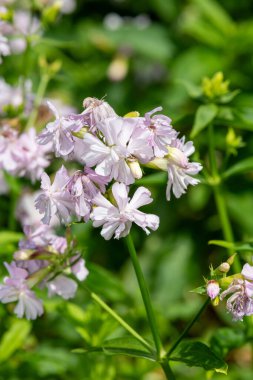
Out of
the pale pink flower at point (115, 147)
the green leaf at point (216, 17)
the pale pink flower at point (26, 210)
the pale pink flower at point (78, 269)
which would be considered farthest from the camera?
the green leaf at point (216, 17)

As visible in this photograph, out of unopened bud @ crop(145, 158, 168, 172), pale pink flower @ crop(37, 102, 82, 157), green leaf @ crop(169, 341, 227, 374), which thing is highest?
pale pink flower @ crop(37, 102, 82, 157)

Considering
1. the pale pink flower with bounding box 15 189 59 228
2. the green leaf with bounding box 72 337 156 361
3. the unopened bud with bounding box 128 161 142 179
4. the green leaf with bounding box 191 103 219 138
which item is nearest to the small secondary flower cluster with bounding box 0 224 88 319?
the green leaf with bounding box 72 337 156 361

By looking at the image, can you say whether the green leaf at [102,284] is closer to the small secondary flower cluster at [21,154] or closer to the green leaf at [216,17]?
the small secondary flower cluster at [21,154]

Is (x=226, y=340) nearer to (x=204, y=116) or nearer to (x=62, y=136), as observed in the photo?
(x=204, y=116)

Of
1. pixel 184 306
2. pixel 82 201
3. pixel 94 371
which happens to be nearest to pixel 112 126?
pixel 82 201

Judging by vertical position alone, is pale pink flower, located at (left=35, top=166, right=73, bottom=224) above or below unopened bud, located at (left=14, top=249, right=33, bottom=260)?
above

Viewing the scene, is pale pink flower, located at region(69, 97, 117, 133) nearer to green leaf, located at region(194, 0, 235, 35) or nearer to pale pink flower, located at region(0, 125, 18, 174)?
pale pink flower, located at region(0, 125, 18, 174)

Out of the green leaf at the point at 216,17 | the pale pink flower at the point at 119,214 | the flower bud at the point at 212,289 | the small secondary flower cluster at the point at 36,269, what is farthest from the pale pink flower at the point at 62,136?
the green leaf at the point at 216,17
